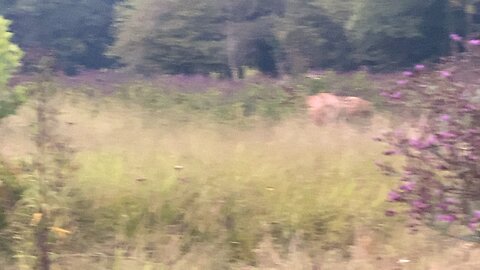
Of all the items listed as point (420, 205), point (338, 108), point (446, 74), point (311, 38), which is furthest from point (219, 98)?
point (420, 205)

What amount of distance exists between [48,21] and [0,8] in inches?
63.1

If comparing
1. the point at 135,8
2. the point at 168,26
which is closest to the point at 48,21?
the point at 135,8

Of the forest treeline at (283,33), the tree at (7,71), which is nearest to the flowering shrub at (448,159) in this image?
the tree at (7,71)

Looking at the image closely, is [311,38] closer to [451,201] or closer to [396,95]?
[396,95]

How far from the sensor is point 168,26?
18125 mm

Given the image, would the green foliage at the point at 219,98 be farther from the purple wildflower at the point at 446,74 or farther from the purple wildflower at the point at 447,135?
the purple wildflower at the point at 447,135

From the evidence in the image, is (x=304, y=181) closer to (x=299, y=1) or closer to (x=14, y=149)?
(x=14, y=149)

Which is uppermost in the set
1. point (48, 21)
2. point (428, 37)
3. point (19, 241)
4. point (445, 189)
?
point (445, 189)

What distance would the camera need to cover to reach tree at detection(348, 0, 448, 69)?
1672 cm

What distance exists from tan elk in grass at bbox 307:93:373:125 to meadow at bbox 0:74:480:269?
2.73 meters

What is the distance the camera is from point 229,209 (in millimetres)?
4582

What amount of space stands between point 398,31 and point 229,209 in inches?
517

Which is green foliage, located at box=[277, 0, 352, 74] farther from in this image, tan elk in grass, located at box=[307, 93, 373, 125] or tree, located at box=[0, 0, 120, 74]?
tree, located at box=[0, 0, 120, 74]

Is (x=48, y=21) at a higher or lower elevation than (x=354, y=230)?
lower
